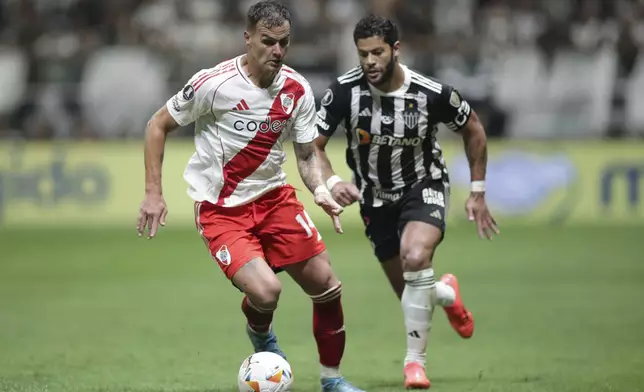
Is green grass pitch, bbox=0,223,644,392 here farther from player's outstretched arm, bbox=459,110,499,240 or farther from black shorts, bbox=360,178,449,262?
player's outstretched arm, bbox=459,110,499,240

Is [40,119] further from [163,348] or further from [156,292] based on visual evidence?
[163,348]

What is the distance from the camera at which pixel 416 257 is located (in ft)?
25.3

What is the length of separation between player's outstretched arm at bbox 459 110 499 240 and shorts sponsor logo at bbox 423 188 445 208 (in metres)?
0.19

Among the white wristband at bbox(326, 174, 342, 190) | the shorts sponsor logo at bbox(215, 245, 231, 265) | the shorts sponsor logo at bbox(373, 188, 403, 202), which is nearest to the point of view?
the shorts sponsor logo at bbox(215, 245, 231, 265)

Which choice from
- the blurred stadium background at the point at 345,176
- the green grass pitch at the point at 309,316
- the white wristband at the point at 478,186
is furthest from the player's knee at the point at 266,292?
the white wristband at the point at 478,186

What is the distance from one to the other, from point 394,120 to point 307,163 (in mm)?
1032

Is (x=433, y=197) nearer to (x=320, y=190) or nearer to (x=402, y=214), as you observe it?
(x=402, y=214)

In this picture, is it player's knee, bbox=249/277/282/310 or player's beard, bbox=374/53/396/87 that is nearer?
player's knee, bbox=249/277/282/310

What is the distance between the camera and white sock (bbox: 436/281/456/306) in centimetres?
836

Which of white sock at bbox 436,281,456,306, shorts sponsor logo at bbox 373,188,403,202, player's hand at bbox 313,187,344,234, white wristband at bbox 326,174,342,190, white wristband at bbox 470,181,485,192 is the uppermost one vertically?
player's hand at bbox 313,187,344,234

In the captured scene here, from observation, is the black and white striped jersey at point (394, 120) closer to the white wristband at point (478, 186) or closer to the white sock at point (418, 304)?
the white wristband at point (478, 186)

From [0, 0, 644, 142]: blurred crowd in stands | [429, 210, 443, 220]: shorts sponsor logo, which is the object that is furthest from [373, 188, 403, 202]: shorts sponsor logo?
[0, 0, 644, 142]: blurred crowd in stands

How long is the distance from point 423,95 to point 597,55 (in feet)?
40.8

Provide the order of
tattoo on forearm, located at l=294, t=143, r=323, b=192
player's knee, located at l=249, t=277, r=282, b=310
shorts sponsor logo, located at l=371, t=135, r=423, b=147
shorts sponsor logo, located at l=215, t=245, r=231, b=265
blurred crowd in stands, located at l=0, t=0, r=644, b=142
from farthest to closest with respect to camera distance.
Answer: blurred crowd in stands, located at l=0, t=0, r=644, b=142 → shorts sponsor logo, located at l=371, t=135, r=423, b=147 → tattoo on forearm, located at l=294, t=143, r=323, b=192 → shorts sponsor logo, located at l=215, t=245, r=231, b=265 → player's knee, located at l=249, t=277, r=282, b=310
